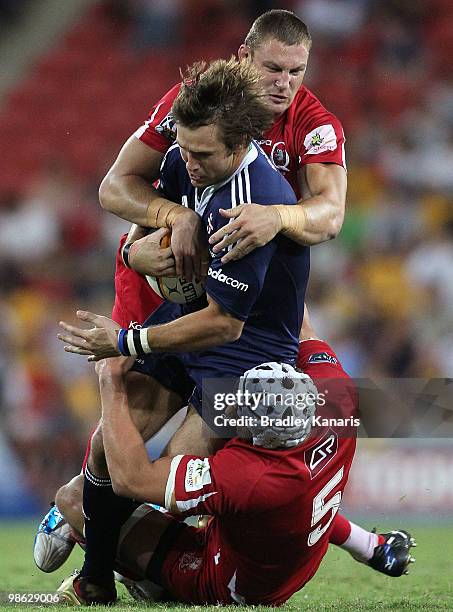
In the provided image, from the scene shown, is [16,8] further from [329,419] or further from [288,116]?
[329,419]

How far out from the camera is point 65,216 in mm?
10758

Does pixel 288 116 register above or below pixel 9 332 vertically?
above

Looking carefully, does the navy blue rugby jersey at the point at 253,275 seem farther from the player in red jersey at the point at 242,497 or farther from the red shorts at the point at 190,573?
the red shorts at the point at 190,573

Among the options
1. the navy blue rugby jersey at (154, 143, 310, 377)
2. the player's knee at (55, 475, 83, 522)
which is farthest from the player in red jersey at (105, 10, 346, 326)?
the player's knee at (55, 475, 83, 522)

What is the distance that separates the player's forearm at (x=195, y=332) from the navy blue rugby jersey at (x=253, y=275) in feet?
0.19

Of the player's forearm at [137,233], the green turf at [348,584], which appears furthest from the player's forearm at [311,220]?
the green turf at [348,584]

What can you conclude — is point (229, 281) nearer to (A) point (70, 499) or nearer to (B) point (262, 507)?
(B) point (262, 507)

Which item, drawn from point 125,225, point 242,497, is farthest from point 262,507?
point 125,225

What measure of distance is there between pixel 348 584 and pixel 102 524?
140 centimetres

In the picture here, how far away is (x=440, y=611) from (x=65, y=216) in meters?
7.46

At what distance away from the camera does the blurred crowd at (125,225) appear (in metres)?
9.67

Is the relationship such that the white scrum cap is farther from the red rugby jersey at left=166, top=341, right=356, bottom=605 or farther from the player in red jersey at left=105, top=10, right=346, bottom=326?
the player in red jersey at left=105, top=10, right=346, bottom=326

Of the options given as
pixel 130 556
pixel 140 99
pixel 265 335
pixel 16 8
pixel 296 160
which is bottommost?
pixel 130 556

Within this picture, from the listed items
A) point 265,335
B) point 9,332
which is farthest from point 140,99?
point 265,335
